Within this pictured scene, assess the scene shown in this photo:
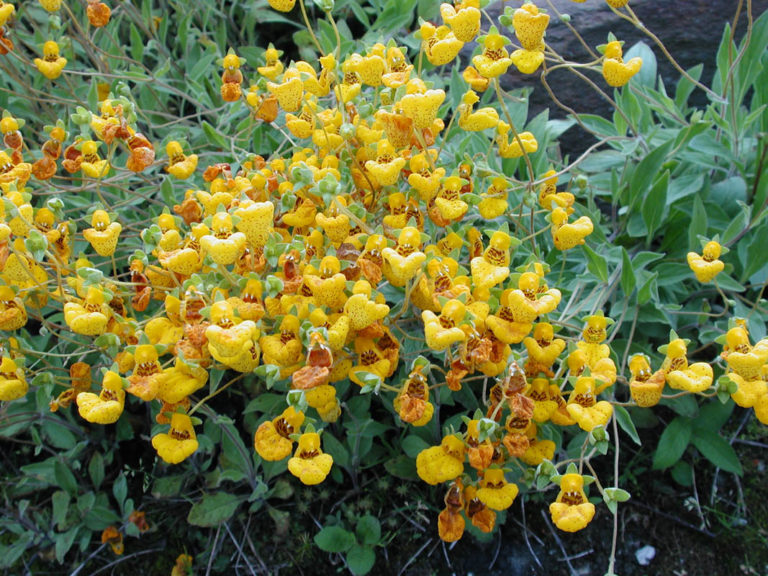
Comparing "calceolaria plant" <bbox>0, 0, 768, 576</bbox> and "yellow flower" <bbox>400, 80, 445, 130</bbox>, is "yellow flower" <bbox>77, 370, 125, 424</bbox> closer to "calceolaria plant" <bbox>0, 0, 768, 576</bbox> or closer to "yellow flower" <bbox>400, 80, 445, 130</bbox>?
"calceolaria plant" <bbox>0, 0, 768, 576</bbox>

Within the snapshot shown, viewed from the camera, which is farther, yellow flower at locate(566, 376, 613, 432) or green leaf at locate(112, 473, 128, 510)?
green leaf at locate(112, 473, 128, 510)

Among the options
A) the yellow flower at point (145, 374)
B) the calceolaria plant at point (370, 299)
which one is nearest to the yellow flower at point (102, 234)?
the calceolaria plant at point (370, 299)

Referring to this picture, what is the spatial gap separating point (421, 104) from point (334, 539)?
1.14 m

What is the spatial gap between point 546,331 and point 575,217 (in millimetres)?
686

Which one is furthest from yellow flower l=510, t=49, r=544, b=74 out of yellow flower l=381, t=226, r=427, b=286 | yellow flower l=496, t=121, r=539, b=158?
yellow flower l=381, t=226, r=427, b=286

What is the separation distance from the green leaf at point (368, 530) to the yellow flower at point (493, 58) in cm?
118

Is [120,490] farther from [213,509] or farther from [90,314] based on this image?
[90,314]

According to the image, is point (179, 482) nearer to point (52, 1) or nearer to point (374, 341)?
point (374, 341)

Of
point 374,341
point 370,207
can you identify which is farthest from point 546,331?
point 370,207

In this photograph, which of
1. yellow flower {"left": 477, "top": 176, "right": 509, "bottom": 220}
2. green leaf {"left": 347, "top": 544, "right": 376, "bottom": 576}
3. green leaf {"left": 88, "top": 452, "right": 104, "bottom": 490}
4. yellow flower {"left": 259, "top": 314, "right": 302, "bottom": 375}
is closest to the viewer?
yellow flower {"left": 259, "top": 314, "right": 302, "bottom": 375}

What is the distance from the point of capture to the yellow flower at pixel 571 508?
1190 millimetres

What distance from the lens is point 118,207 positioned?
2047 mm

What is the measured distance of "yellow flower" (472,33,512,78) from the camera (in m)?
1.33

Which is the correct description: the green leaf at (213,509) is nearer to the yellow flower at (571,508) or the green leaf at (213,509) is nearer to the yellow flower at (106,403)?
the yellow flower at (106,403)
